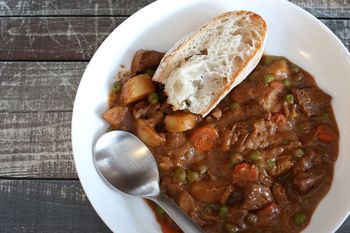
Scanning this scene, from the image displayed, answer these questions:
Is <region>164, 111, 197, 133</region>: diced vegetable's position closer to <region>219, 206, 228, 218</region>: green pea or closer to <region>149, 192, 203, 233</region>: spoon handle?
<region>149, 192, 203, 233</region>: spoon handle

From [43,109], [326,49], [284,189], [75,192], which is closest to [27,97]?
[43,109]

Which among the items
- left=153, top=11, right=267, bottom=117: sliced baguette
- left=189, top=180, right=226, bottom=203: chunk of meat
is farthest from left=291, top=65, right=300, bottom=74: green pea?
left=189, top=180, right=226, bottom=203: chunk of meat

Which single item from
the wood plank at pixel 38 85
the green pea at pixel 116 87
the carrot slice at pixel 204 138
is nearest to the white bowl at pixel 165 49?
the green pea at pixel 116 87

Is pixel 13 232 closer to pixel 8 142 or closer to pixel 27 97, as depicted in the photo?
pixel 8 142

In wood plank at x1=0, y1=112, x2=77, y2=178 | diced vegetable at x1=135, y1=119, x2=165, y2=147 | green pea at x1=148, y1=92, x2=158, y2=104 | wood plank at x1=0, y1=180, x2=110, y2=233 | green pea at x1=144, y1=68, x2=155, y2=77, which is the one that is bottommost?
wood plank at x1=0, y1=180, x2=110, y2=233

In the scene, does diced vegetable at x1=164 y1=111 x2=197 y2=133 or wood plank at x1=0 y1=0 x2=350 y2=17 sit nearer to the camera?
diced vegetable at x1=164 y1=111 x2=197 y2=133

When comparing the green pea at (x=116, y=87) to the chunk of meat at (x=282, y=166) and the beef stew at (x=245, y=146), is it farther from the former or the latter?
the chunk of meat at (x=282, y=166)

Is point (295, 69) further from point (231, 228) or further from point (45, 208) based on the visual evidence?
point (45, 208)
